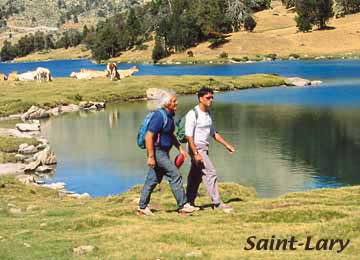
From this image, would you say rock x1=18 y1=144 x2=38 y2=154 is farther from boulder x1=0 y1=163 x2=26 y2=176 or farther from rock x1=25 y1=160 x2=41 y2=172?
boulder x1=0 y1=163 x2=26 y2=176

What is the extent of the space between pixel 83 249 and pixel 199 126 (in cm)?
519

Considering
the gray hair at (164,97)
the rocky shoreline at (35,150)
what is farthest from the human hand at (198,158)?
the rocky shoreline at (35,150)

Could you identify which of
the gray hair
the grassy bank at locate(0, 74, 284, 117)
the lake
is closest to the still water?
the lake

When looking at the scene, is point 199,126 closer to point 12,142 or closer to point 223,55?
point 12,142

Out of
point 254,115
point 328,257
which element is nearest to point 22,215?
point 328,257

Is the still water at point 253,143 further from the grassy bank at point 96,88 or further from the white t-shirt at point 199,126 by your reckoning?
the white t-shirt at point 199,126

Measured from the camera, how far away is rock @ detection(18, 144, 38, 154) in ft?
160

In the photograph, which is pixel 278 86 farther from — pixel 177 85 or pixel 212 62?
pixel 212 62

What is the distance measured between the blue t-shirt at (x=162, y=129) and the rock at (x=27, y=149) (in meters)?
33.8

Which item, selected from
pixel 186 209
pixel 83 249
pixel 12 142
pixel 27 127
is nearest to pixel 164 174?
pixel 186 209

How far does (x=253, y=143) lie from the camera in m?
50.2

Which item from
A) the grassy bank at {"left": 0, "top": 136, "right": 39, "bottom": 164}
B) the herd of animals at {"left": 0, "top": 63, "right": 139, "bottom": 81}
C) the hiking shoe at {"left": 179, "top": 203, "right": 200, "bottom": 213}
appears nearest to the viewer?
the hiking shoe at {"left": 179, "top": 203, "right": 200, "bottom": 213}

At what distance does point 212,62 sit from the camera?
175m

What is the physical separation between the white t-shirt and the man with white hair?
21.4 inches
